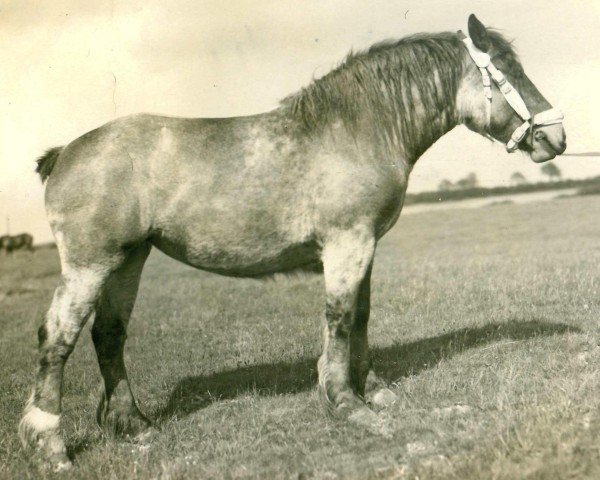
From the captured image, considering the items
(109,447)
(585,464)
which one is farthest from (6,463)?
(585,464)

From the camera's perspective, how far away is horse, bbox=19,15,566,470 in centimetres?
452

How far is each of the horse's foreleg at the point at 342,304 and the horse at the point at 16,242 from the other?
17253 mm

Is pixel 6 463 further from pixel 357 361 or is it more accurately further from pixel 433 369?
pixel 433 369

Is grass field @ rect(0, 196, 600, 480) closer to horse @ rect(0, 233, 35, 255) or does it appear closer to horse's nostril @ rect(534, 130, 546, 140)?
horse's nostril @ rect(534, 130, 546, 140)

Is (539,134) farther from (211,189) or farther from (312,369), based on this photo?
(312,369)

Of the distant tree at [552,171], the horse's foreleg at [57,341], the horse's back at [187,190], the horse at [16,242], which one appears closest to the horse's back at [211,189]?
the horse's back at [187,190]

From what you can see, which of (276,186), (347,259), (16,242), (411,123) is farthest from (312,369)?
(16,242)

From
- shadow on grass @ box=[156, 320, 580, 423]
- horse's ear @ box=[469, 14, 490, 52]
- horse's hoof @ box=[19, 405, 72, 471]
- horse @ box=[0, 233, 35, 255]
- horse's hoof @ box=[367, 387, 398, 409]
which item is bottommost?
horse @ box=[0, 233, 35, 255]

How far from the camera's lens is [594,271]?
9922mm

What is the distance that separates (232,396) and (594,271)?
6690 mm

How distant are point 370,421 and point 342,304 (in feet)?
2.91

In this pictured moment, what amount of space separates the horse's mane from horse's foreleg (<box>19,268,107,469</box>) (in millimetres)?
2032

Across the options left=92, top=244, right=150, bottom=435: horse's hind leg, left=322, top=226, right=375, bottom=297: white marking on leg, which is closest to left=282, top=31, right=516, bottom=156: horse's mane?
left=322, top=226, right=375, bottom=297: white marking on leg

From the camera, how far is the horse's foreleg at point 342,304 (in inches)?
190
